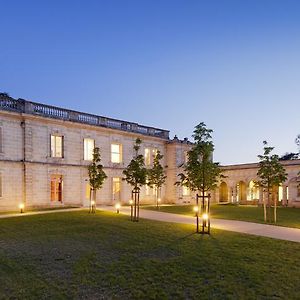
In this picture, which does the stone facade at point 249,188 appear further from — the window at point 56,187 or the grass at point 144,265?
the grass at point 144,265

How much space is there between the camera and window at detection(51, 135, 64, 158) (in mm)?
28144

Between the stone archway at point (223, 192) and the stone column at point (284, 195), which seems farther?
the stone archway at point (223, 192)

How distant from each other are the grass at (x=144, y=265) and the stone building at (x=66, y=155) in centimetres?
1188

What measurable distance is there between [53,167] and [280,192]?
29695 mm

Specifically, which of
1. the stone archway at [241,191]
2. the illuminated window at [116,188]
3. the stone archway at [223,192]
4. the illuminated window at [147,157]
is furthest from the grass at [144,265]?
the stone archway at [223,192]

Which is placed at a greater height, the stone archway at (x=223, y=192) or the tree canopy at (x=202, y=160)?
the tree canopy at (x=202, y=160)

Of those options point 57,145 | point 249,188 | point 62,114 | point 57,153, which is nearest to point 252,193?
point 249,188

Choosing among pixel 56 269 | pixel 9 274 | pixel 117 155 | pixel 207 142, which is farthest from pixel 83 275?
pixel 117 155

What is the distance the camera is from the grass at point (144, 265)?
23.4 ft

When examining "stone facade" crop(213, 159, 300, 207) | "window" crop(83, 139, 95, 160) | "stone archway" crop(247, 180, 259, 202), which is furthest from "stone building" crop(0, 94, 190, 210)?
"stone archway" crop(247, 180, 259, 202)

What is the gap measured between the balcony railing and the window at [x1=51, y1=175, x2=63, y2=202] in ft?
16.8

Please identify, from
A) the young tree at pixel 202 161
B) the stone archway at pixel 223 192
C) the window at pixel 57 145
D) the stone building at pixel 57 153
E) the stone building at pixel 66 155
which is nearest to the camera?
the young tree at pixel 202 161

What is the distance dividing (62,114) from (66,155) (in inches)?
142

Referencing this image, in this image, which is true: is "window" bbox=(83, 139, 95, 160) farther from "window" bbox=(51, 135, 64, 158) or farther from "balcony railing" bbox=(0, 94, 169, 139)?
"window" bbox=(51, 135, 64, 158)
